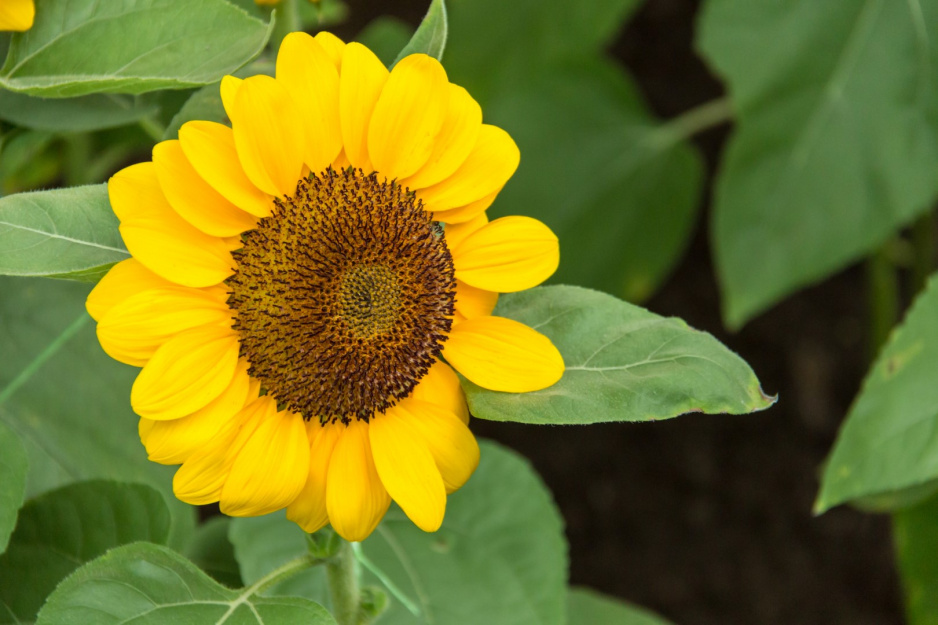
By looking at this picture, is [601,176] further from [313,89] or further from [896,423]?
[313,89]

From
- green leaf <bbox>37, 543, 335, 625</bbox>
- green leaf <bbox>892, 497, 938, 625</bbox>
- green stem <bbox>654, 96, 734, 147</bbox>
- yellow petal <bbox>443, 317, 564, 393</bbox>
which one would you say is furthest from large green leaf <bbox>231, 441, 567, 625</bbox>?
green stem <bbox>654, 96, 734, 147</bbox>

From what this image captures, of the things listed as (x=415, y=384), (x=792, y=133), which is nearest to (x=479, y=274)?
(x=415, y=384)

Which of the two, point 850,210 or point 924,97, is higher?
point 924,97

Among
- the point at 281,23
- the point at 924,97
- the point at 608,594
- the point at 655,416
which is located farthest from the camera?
the point at 608,594

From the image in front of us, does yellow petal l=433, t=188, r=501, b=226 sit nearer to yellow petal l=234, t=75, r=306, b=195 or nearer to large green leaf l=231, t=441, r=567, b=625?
yellow petal l=234, t=75, r=306, b=195

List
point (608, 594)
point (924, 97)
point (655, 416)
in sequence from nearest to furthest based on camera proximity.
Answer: point (655, 416), point (924, 97), point (608, 594)

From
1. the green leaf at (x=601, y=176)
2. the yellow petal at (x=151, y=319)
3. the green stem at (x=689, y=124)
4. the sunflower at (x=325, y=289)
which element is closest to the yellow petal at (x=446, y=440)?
the sunflower at (x=325, y=289)

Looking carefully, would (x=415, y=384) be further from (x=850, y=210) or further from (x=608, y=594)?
(x=608, y=594)

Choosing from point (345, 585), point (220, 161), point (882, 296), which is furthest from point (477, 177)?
point (882, 296)
